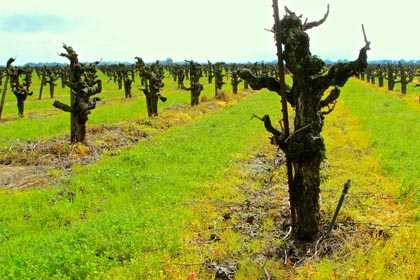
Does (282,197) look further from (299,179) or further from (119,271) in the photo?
(119,271)

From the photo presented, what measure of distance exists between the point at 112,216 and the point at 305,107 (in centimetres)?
447

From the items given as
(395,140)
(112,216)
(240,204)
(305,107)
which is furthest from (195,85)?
(305,107)

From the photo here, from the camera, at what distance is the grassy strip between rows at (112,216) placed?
234 inches

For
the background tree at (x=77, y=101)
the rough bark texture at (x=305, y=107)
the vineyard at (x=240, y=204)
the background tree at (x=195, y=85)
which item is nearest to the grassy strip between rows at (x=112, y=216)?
the vineyard at (x=240, y=204)

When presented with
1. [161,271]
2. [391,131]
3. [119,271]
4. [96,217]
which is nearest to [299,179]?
[161,271]

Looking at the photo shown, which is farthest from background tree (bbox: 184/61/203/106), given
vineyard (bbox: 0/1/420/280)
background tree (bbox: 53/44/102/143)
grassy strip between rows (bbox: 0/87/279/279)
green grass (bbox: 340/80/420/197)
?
grassy strip between rows (bbox: 0/87/279/279)

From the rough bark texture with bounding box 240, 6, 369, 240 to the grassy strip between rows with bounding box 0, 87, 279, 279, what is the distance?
7.86 ft

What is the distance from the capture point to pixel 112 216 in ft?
25.8

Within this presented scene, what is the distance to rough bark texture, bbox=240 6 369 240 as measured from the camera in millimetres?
6195

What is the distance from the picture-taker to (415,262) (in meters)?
5.88

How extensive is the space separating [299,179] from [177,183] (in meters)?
4.58

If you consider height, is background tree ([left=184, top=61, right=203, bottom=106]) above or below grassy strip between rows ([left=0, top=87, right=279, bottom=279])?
above

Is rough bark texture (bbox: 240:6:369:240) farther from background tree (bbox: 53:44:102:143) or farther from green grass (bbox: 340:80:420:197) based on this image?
background tree (bbox: 53:44:102:143)

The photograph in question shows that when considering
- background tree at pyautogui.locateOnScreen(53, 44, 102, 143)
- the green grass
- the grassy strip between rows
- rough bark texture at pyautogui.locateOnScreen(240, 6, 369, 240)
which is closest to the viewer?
the grassy strip between rows
